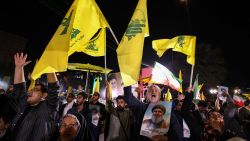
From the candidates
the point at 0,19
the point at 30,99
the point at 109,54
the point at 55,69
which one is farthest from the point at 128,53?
the point at 109,54

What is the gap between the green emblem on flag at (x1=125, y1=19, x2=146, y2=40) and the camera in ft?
18.9

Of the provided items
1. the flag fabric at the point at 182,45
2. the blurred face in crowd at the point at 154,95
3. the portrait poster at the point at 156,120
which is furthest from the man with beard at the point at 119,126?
the flag fabric at the point at 182,45

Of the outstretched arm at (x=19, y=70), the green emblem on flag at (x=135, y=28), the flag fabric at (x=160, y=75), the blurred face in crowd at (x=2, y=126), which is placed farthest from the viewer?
the flag fabric at (x=160, y=75)

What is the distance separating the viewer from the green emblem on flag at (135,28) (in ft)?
18.9

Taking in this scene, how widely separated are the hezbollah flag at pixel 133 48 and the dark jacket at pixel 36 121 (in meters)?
1.33

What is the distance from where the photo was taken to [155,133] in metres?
4.56

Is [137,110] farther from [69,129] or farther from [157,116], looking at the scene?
[69,129]

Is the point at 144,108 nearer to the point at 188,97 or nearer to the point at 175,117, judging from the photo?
the point at 175,117

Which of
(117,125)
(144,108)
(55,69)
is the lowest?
(117,125)

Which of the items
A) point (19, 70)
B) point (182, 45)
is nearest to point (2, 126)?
point (19, 70)

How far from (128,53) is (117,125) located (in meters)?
1.60

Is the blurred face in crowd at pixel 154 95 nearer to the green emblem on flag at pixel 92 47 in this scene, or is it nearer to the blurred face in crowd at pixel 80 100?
the green emblem on flag at pixel 92 47

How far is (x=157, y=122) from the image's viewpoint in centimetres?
469

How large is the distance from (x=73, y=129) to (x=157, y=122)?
136 cm
